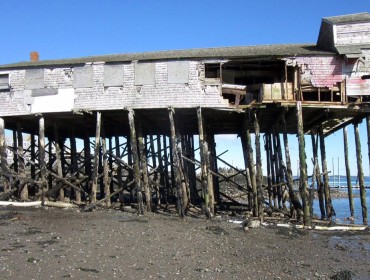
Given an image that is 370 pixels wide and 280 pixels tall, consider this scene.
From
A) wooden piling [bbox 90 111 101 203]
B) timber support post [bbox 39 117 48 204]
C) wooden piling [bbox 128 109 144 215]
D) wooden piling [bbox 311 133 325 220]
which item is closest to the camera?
wooden piling [bbox 128 109 144 215]

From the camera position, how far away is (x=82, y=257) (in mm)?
10250

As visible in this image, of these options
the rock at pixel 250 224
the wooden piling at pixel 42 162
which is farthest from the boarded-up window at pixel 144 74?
the rock at pixel 250 224

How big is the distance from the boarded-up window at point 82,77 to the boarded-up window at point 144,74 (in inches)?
86.4

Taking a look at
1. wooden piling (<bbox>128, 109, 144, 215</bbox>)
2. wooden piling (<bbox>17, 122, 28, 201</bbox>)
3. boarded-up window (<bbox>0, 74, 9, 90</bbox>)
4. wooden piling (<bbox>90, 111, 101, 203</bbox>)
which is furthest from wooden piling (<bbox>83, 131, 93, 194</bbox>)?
boarded-up window (<bbox>0, 74, 9, 90</bbox>)

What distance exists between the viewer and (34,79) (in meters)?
19.8

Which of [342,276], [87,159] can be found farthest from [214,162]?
[342,276]

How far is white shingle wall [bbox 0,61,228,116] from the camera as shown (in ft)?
60.1

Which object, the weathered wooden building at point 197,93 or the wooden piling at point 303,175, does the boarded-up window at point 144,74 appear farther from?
the wooden piling at point 303,175

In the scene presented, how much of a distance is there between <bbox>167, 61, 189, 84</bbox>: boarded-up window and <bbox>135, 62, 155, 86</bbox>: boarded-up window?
0.79 metres

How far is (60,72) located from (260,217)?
11226mm

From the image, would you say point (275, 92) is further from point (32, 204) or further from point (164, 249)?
point (32, 204)

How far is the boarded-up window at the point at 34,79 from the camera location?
19.7 meters

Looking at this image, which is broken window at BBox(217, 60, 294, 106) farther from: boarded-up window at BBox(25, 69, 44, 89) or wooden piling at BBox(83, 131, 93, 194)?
wooden piling at BBox(83, 131, 93, 194)

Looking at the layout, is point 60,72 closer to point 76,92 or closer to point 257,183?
point 76,92
